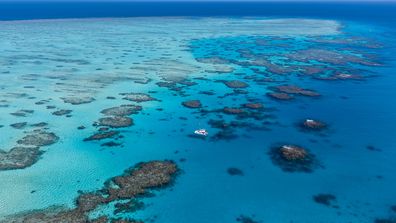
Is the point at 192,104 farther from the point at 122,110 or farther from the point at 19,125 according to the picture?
the point at 19,125

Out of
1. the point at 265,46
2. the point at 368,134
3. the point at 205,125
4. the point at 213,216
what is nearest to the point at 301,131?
the point at 368,134

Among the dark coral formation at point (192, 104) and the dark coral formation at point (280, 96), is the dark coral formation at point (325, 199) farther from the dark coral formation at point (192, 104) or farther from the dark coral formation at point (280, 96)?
the dark coral formation at point (280, 96)

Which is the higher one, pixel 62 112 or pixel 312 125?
pixel 62 112

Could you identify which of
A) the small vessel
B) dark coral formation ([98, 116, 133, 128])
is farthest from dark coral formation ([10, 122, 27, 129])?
the small vessel

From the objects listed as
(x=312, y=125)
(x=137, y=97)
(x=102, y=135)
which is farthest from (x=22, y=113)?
(x=312, y=125)

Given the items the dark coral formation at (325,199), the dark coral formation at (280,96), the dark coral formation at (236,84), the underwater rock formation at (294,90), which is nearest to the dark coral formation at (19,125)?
the dark coral formation at (236,84)

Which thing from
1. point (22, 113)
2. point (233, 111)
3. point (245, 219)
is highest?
point (22, 113)

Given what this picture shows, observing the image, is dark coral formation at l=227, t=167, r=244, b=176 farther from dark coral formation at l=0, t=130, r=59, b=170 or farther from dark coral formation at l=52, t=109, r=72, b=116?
dark coral formation at l=52, t=109, r=72, b=116
